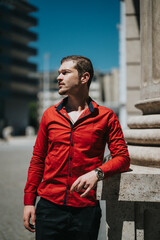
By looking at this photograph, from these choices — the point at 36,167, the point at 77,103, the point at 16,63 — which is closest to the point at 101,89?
the point at 16,63

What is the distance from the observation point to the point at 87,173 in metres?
1.77

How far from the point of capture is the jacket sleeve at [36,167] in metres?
1.95

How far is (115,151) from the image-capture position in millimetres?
1886

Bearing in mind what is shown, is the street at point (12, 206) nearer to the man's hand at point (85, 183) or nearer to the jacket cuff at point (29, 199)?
the jacket cuff at point (29, 199)

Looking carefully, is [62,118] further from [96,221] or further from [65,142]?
[96,221]

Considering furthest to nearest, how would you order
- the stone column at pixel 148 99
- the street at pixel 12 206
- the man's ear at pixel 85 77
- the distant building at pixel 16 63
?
1. the distant building at pixel 16 63
2. the street at pixel 12 206
3. the stone column at pixel 148 99
4. the man's ear at pixel 85 77

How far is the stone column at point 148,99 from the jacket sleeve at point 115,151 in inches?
24.9

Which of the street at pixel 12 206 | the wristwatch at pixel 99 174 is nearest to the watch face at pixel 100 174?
the wristwatch at pixel 99 174

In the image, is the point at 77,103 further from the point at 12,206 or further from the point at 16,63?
the point at 16,63

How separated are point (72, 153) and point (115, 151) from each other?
0.98 feet

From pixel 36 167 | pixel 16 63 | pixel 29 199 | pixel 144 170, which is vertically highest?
pixel 16 63

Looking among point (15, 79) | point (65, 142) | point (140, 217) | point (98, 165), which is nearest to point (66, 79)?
point (65, 142)

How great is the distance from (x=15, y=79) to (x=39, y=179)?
54875 mm

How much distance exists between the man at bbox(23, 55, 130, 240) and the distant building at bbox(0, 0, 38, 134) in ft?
163
